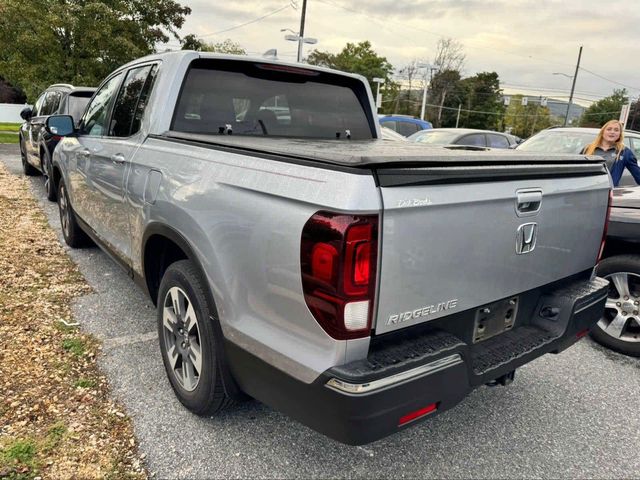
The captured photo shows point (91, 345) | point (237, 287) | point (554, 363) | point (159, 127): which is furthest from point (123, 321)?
point (554, 363)

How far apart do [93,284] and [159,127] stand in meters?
2.14

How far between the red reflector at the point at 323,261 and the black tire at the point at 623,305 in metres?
2.85

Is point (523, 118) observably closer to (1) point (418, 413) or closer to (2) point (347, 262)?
(1) point (418, 413)

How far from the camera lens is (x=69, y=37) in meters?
18.0

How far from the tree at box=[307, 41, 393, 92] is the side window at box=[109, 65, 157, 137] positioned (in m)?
59.4

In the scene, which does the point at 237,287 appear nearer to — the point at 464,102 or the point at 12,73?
the point at 12,73

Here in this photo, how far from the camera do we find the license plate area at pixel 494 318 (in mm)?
2184

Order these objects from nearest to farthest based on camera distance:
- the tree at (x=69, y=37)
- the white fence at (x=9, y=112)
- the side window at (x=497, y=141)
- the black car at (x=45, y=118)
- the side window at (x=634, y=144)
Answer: the black car at (x=45, y=118), the side window at (x=634, y=144), the side window at (x=497, y=141), the tree at (x=69, y=37), the white fence at (x=9, y=112)

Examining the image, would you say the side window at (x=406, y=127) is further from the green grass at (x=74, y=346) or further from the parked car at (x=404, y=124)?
the green grass at (x=74, y=346)

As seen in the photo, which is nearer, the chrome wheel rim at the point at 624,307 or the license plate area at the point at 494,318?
the license plate area at the point at 494,318

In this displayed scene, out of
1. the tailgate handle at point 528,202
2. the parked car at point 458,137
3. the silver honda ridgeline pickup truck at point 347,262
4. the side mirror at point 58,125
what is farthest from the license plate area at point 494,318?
the parked car at point 458,137

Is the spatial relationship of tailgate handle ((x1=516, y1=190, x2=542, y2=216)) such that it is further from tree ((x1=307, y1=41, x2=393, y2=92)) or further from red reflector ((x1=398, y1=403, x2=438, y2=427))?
tree ((x1=307, y1=41, x2=393, y2=92))

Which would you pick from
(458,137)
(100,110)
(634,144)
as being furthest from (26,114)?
(634,144)

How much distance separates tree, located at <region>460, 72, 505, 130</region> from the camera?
66562 millimetres
